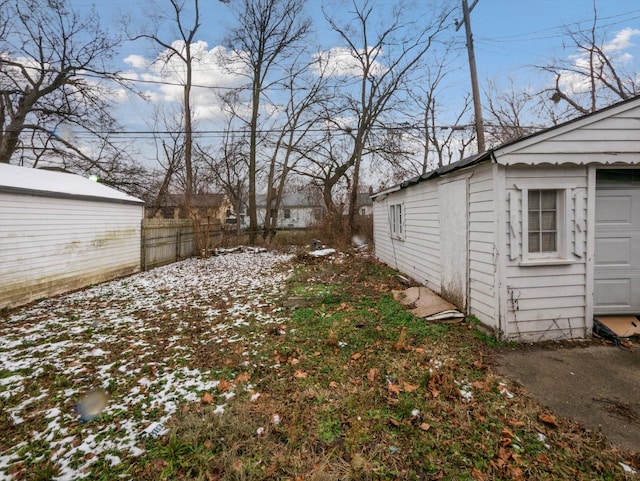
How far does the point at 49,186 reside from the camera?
6.94 m

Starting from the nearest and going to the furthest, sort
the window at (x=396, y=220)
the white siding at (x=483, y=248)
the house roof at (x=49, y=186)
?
1. the white siding at (x=483, y=248)
2. the house roof at (x=49, y=186)
3. the window at (x=396, y=220)

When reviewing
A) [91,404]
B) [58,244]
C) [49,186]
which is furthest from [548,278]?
[49,186]

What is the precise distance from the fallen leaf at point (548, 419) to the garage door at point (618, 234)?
277 centimetres

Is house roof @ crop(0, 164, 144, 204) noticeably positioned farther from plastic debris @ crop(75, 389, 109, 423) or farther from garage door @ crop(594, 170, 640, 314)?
garage door @ crop(594, 170, 640, 314)

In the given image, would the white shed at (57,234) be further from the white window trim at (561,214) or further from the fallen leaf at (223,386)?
the white window trim at (561,214)

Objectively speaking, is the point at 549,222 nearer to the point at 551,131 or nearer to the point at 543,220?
the point at 543,220

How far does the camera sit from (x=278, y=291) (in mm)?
6957

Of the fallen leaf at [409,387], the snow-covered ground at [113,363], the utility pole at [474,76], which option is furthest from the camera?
the utility pole at [474,76]

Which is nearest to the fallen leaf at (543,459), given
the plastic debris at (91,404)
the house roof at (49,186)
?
the plastic debris at (91,404)

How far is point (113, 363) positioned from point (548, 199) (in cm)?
597

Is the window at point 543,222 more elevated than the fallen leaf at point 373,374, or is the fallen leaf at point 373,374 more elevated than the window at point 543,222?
the window at point 543,222

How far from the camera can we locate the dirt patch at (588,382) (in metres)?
2.39

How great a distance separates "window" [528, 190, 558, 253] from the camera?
3902 mm

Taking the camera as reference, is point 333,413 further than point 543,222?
No
